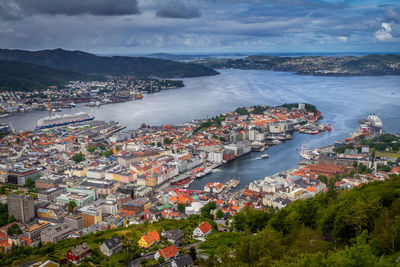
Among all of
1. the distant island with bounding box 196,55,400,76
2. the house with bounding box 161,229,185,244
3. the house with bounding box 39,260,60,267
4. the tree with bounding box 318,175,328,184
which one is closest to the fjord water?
the tree with bounding box 318,175,328,184

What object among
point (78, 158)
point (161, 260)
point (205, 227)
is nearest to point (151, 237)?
point (161, 260)

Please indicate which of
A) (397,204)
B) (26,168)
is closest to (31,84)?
(26,168)

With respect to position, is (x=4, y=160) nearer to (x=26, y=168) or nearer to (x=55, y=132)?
(x=26, y=168)

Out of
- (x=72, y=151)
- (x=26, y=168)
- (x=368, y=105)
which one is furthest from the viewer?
(x=368, y=105)

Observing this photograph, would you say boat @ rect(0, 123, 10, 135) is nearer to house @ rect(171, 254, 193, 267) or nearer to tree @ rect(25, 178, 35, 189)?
tree @ rect(25, 178, 35, 189)

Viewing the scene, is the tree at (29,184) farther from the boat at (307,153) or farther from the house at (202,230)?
the boat at (307,153)

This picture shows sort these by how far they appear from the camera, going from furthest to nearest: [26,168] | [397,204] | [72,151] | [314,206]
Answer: [72,151], [26,168], [314,206], [397,204]

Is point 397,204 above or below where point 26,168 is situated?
above
